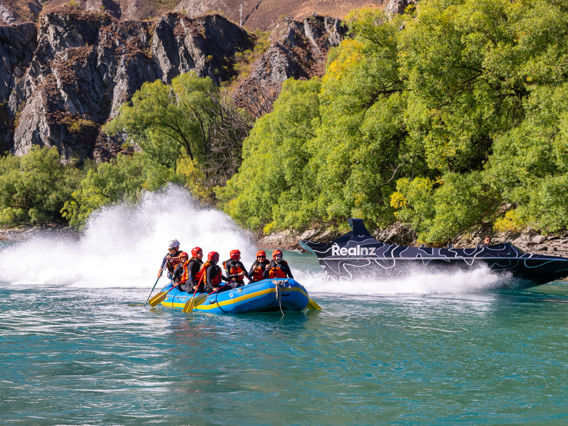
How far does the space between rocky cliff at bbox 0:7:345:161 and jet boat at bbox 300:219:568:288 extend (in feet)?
242

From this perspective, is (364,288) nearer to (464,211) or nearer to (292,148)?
(464,211)

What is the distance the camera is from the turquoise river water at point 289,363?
235 inches

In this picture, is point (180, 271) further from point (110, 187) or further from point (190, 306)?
point (110, 187)

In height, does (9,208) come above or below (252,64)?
below

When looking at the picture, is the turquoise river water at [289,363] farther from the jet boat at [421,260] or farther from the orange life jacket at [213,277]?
the jet boat at [421,260]

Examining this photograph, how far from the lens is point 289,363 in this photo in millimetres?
8141

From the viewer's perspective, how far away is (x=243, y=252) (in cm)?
2692

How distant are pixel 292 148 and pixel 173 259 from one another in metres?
17.9

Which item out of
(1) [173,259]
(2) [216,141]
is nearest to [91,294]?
(1) [173,259]

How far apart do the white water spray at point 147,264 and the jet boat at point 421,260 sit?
33 cm

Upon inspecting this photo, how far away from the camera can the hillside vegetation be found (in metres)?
19.5

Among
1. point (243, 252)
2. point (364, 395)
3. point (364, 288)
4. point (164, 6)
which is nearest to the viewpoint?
point (364, 395)

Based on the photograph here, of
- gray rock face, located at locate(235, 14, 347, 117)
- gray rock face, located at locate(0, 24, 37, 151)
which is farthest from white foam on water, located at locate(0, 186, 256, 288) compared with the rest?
gray rock face, located at locate(0, 24, 37, 151)

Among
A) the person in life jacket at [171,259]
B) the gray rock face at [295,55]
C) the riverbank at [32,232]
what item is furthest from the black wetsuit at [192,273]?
the gray rock face at [295,55]
